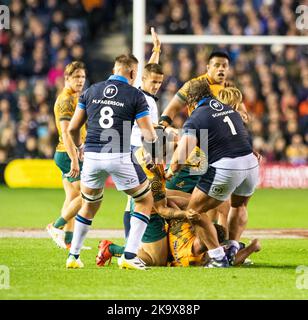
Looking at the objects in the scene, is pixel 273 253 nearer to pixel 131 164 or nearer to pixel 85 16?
pixel 131 164

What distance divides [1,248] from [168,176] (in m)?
2.69

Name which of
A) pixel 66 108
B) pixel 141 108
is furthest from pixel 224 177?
pixel 66 108

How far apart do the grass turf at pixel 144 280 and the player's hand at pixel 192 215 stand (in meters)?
0.50

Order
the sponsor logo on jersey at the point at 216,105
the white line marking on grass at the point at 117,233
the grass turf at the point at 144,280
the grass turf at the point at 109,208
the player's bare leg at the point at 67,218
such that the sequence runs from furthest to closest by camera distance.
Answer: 1. the grass turf at the point at 109,208
2. the white line marking on grass at the point at 117,233
3. the player's bare leg at the point at 67,218
4. the sponsor logo on jersey at the point at 216,105
5. the grass turf at the point at 144,280

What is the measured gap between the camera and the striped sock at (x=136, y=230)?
9.41 m

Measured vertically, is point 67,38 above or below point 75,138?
above

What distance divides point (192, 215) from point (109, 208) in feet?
23.9

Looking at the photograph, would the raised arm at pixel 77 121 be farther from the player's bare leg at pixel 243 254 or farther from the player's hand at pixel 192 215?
the player's bare leg at pixel 243 254

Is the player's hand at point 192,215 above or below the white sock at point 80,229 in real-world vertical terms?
above

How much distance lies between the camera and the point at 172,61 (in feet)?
75.5

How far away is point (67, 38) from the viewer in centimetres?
2372

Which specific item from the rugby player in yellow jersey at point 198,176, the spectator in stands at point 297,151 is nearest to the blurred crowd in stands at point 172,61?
the spectator in stands at point 297,151

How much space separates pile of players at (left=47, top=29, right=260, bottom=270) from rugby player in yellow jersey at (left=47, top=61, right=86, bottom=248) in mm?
1009
